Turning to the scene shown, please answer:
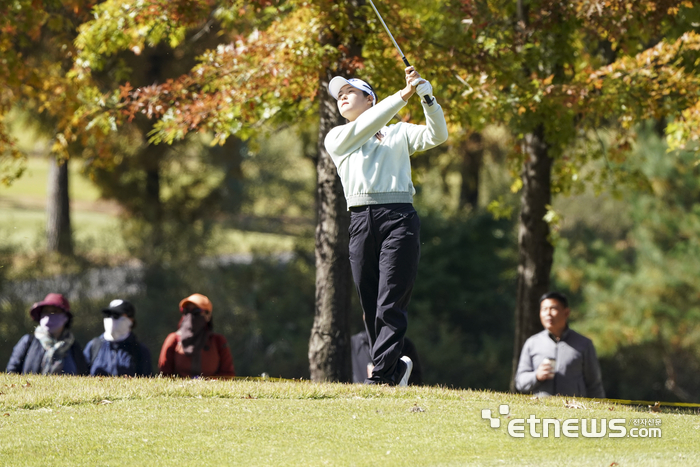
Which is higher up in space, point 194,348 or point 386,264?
point 386,264

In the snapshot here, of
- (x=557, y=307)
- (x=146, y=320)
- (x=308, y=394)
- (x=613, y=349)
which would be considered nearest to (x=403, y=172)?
(x=308, y=394)

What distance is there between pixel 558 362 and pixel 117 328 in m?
3.87

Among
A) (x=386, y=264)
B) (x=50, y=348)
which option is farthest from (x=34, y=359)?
(x=386, y=264)

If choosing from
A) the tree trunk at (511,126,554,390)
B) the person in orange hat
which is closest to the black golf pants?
the person in orange hat

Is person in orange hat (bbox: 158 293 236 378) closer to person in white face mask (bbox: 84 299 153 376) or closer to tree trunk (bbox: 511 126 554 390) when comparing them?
person in white face mask (bbox: 84 299 153 376)

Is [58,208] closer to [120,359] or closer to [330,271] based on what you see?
[330,271]

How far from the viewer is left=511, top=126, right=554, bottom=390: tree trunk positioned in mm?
11125

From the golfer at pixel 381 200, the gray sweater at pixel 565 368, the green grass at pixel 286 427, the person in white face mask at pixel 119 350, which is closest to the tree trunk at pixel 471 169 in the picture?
the gray sweater at pixel 565 368

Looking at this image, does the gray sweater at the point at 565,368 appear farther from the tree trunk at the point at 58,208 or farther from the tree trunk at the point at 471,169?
the tree trunk at the point at 58,208

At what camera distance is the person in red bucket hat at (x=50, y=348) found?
757 cm

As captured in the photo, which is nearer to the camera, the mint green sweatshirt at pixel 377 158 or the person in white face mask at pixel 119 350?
the mint green sweatshirt at pixel 377 158

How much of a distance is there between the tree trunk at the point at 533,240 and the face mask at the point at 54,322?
5894 millimetres

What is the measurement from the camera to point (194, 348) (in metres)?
7.52

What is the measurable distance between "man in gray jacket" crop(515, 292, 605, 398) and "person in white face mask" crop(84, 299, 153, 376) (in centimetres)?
333
